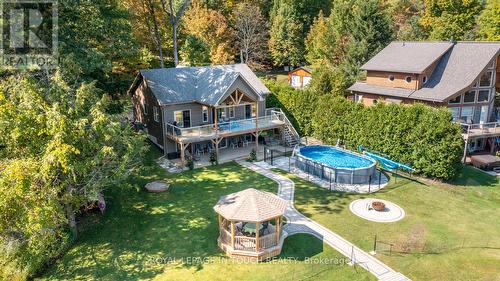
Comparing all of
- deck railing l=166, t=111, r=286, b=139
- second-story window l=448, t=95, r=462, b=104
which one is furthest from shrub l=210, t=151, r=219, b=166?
second-story window l=448, t=95, r=462, b=104

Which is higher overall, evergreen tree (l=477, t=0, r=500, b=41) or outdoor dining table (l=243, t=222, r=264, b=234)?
evergreen tree (l=477, t=0, r=500, b=41)

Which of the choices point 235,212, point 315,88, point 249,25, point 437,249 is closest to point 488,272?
point 437,249

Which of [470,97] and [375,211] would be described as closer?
[375,211]

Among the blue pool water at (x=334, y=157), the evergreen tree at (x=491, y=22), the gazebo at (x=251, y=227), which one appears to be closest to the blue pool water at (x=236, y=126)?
the blue pool water at (x=334, y=157)

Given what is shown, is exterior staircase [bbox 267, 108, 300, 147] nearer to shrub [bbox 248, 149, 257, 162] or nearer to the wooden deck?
shrub [bbox 248, 149, 257, 162]

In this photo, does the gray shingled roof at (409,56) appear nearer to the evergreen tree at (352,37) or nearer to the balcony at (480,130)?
the evergreen tree at (352,37)
